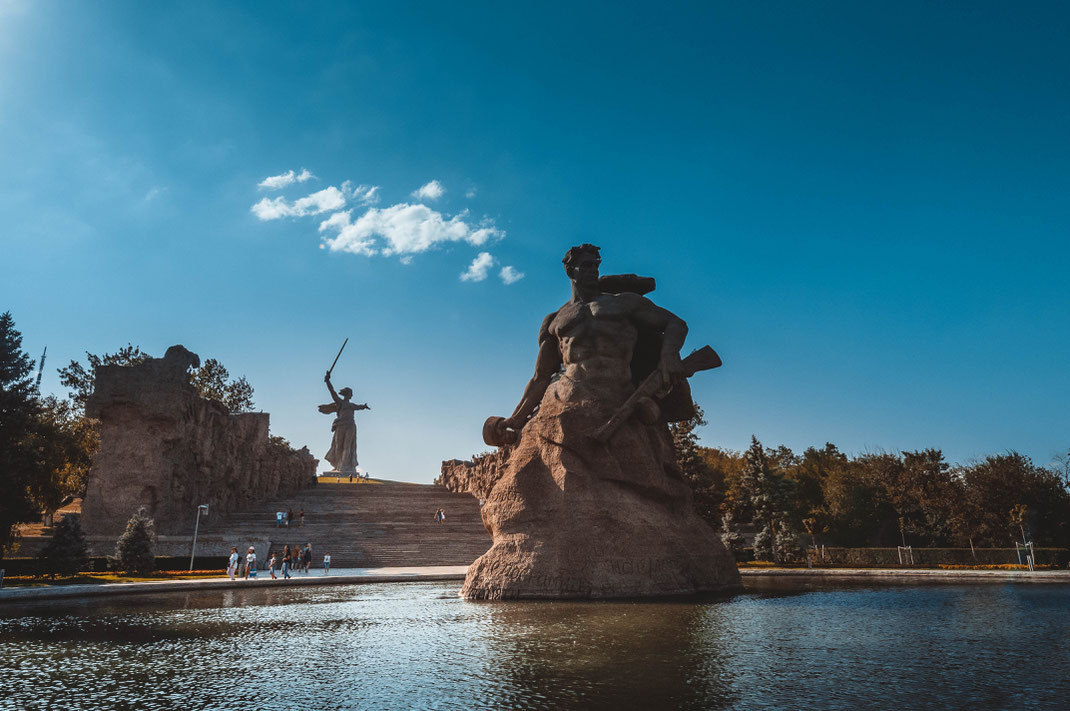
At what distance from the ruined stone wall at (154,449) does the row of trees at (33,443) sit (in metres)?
1.96

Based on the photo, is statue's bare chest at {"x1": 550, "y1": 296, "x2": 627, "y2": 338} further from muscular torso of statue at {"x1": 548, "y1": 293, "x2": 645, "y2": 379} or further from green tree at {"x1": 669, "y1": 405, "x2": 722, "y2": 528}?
green tree at {"x1": 669, "y1": 405, "x2": 722, "y2": 528}

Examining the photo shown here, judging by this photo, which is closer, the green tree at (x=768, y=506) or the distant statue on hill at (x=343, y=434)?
the green tree at (x=768, y=506)

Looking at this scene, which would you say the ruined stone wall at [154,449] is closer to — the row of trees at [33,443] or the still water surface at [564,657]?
the row of trees at [33,443]

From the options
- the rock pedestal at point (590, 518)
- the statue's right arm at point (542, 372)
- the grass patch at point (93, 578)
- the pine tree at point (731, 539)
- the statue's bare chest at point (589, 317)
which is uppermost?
the statue's bare chest at point (589, 317)

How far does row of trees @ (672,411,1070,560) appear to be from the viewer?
87.7ft

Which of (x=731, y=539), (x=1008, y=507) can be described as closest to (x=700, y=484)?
(x=731, y=539)

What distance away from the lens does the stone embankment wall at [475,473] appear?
3519 centimetres

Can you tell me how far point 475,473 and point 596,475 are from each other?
2930 cm

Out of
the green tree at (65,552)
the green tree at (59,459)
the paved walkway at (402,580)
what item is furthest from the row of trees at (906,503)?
the green tree at (59,459)

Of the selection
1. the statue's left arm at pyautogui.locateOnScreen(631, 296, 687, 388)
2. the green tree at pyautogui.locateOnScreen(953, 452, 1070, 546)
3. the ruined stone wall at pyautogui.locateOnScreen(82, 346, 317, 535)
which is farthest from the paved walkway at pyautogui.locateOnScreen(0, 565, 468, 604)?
the green tree at pyautogui.locateOnScreen(953, 452, 1070, 546)

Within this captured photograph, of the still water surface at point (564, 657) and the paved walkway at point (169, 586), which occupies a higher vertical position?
the still water surface at point (564, 657)

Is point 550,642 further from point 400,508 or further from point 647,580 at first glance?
point 400,508

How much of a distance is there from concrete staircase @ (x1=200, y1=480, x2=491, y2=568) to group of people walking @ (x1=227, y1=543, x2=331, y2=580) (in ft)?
3.79

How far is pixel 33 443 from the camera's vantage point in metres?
23.5
